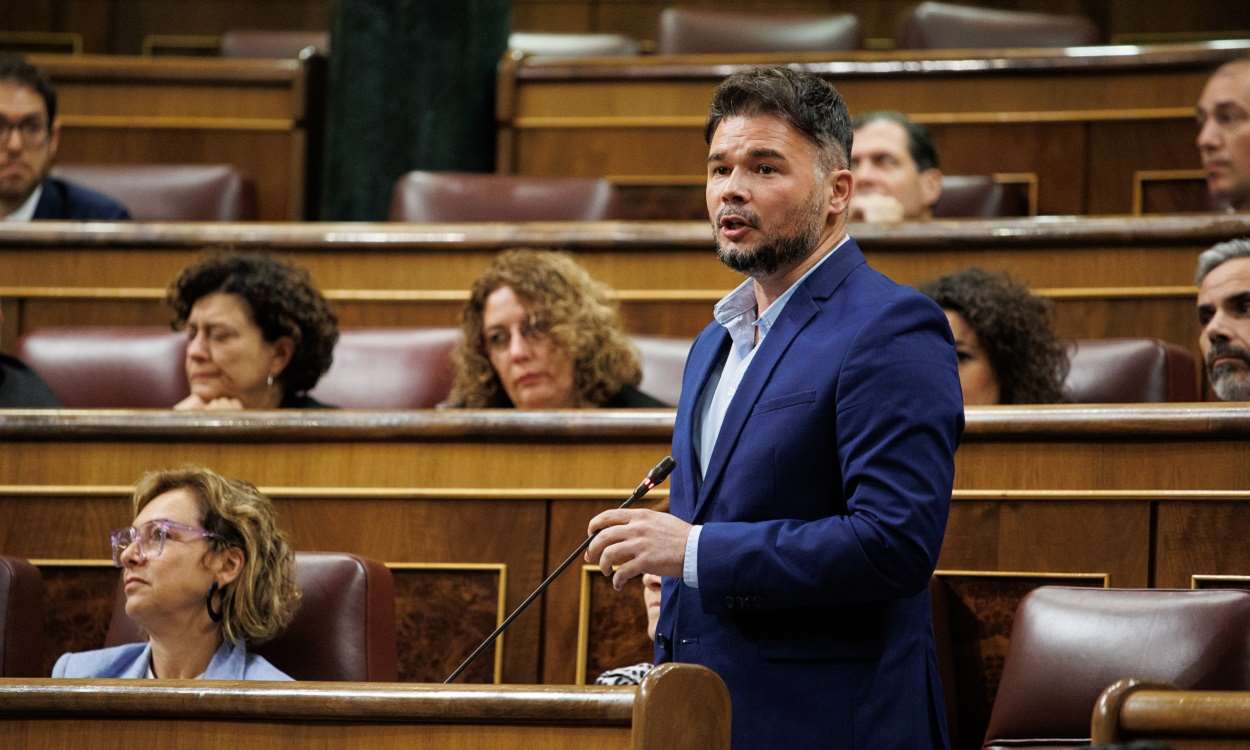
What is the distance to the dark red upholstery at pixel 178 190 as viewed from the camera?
1.96 meters

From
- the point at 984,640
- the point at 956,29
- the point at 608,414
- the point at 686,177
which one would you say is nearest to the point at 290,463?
the point at 608,414

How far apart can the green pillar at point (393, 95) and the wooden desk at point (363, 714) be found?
126 cm

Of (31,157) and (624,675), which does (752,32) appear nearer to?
(31,157)

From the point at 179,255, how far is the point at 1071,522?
3.29 feet

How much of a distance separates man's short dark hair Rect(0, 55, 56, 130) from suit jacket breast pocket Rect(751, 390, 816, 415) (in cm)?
127

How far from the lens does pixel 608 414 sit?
1.18 meters

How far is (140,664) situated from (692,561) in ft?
1.48

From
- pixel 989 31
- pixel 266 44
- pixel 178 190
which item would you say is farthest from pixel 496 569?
pixel 266 44

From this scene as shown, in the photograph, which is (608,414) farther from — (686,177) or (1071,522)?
(686,177)

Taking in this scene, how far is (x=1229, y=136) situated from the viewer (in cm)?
163

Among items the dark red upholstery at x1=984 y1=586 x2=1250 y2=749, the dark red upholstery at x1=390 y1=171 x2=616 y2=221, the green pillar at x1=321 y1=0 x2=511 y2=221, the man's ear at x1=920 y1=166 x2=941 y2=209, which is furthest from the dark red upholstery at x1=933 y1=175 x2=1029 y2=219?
the dark red upholstery at x1=984 y1=586 x2=1250 y2=749

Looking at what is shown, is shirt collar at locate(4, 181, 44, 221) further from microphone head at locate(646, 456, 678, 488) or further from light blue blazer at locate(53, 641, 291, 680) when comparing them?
microphone head at locate(646, 456, 678, 488)

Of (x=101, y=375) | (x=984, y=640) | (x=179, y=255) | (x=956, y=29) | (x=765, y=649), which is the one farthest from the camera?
(x=956, y=29)

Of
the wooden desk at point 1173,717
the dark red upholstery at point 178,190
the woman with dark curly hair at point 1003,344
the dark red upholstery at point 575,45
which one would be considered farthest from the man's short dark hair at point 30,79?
the wooden desk at point 1173,717
